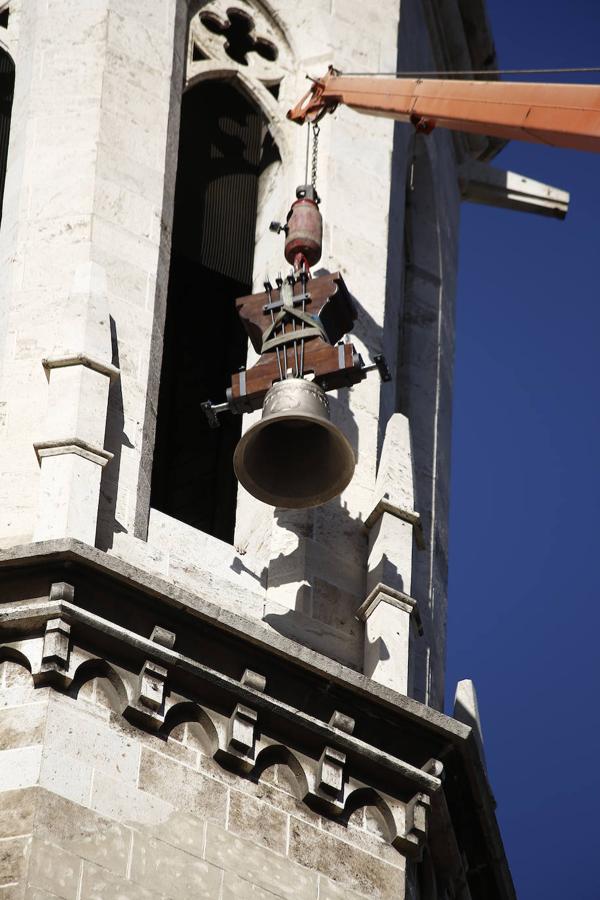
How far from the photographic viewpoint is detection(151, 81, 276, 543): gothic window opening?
26500 millimetres

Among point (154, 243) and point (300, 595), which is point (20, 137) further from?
point (300, 595)

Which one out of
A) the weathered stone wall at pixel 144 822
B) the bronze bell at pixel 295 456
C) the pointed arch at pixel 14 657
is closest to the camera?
the weathered stone wall at pixel 144 822

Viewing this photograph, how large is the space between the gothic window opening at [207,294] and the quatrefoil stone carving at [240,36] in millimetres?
300

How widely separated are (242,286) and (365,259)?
210cm

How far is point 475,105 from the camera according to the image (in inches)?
1061

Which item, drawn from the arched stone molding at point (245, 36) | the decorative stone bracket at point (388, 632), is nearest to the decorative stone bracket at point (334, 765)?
the decorative stone bracket at point (388, 632)

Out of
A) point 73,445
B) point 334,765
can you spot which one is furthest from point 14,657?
point 334,765

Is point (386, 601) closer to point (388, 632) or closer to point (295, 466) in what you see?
point (388, 632)

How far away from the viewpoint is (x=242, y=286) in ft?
90.7

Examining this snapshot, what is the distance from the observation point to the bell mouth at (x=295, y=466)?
22.1 m

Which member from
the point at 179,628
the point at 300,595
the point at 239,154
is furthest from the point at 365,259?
the point at 179,628

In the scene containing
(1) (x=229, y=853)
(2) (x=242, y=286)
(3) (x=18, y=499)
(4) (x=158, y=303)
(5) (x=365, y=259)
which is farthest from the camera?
(2) (x=242, y=286)

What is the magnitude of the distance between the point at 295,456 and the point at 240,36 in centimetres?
591

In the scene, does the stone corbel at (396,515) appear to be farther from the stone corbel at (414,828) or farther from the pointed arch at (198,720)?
the pointed arch at (198,720)
